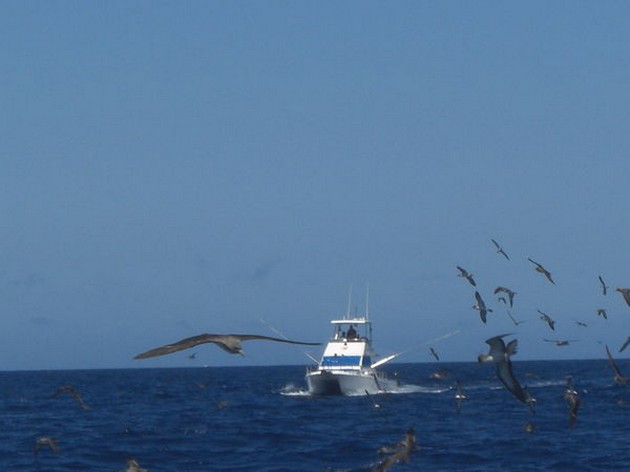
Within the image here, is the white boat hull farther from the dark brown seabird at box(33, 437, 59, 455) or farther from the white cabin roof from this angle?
the dark brown seabird at box(33, 437, 59, 455)

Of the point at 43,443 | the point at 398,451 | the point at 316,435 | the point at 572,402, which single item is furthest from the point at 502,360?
A: the point at 316,435

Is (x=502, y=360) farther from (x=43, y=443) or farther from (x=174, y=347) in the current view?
(x=43, y=443)

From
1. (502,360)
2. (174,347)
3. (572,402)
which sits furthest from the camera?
(572,402)

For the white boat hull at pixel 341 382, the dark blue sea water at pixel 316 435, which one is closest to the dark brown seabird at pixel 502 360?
the dark blue sea water at pixel 316 435

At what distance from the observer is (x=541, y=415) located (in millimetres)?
69688

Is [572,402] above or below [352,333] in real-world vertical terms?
below

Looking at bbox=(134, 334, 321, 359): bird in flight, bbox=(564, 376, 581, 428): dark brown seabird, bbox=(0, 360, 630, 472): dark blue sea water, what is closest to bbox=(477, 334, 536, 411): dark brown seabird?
bbox=(134, 334, 321, 359): bird in flight

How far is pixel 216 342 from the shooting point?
40.5ft

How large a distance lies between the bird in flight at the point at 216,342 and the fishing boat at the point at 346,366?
225ft

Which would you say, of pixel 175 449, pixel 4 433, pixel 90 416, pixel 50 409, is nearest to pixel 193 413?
pixel 90 416

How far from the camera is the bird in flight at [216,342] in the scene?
11.0 meters

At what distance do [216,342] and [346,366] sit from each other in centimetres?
7043

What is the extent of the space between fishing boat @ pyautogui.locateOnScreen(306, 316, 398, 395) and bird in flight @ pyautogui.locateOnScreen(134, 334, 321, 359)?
225 ft

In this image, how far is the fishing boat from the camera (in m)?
81.9
